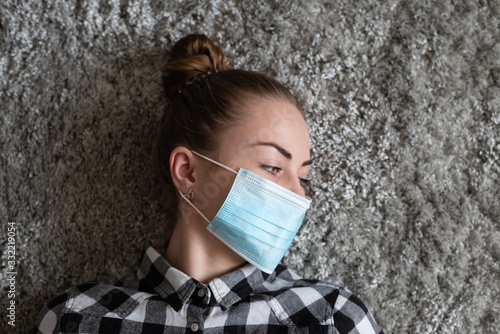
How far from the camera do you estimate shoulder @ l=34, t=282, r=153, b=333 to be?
1.10m

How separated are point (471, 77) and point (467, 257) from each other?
Result: 0.58 m

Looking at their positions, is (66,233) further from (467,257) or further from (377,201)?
(467,257)

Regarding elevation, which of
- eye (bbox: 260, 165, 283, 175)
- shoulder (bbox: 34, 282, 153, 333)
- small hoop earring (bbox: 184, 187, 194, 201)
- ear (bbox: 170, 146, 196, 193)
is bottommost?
shoulder (bbox: 34, 282, 153, 333)

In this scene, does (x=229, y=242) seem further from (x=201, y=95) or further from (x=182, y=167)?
(x=201, y=95)

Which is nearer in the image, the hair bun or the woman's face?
the woman's face

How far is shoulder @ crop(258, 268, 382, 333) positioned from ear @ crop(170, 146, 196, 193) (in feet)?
1.27

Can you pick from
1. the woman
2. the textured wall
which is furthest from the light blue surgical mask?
the textured wall

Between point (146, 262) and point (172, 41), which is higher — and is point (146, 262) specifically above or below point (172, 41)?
below

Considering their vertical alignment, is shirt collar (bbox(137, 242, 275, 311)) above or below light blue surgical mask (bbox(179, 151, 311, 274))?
below

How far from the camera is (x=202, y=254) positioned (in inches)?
45.3

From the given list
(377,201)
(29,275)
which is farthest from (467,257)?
(29,275)

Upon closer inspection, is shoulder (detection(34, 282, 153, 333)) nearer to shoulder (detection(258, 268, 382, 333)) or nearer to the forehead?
shoulder (detection(258, 268, 382, 333))

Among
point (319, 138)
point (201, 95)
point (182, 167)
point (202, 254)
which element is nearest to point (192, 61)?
point (201, 95)

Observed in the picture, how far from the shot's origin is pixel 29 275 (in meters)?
1.33
